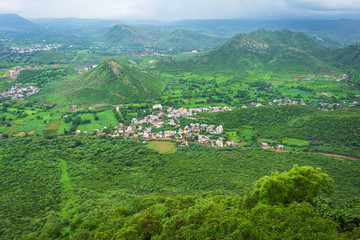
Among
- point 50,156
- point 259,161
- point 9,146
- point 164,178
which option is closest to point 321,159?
point 259,161

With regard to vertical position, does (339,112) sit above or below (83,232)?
above

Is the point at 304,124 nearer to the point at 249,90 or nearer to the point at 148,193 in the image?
the point at 148,193

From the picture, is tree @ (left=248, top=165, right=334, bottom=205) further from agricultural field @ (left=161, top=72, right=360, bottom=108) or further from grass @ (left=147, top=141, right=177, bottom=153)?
agricultural field @ (left=161, top=72, right=360, bottom=108)

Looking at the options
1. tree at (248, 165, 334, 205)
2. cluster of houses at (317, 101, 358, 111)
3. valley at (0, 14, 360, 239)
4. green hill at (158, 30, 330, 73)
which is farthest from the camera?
green hill at (158, 30, 330, 73)

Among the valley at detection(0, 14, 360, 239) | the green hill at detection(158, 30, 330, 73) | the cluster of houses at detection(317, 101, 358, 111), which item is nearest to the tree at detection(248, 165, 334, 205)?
the valley at detection(0, 14, 360, 239)

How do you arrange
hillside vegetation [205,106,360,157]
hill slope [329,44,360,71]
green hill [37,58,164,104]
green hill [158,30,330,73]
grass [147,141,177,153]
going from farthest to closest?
green hill [158,30,330,73]
hill slope [329,44,360,71]
green hill [37,58,164,104]
grass [147,141,177,153]
hillside vegetation [205,106,360,157]

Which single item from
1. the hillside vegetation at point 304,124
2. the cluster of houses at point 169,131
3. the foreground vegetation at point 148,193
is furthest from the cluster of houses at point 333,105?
the cluster of houses at point 169,131

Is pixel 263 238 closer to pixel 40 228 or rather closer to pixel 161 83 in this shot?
pixel 40 228
